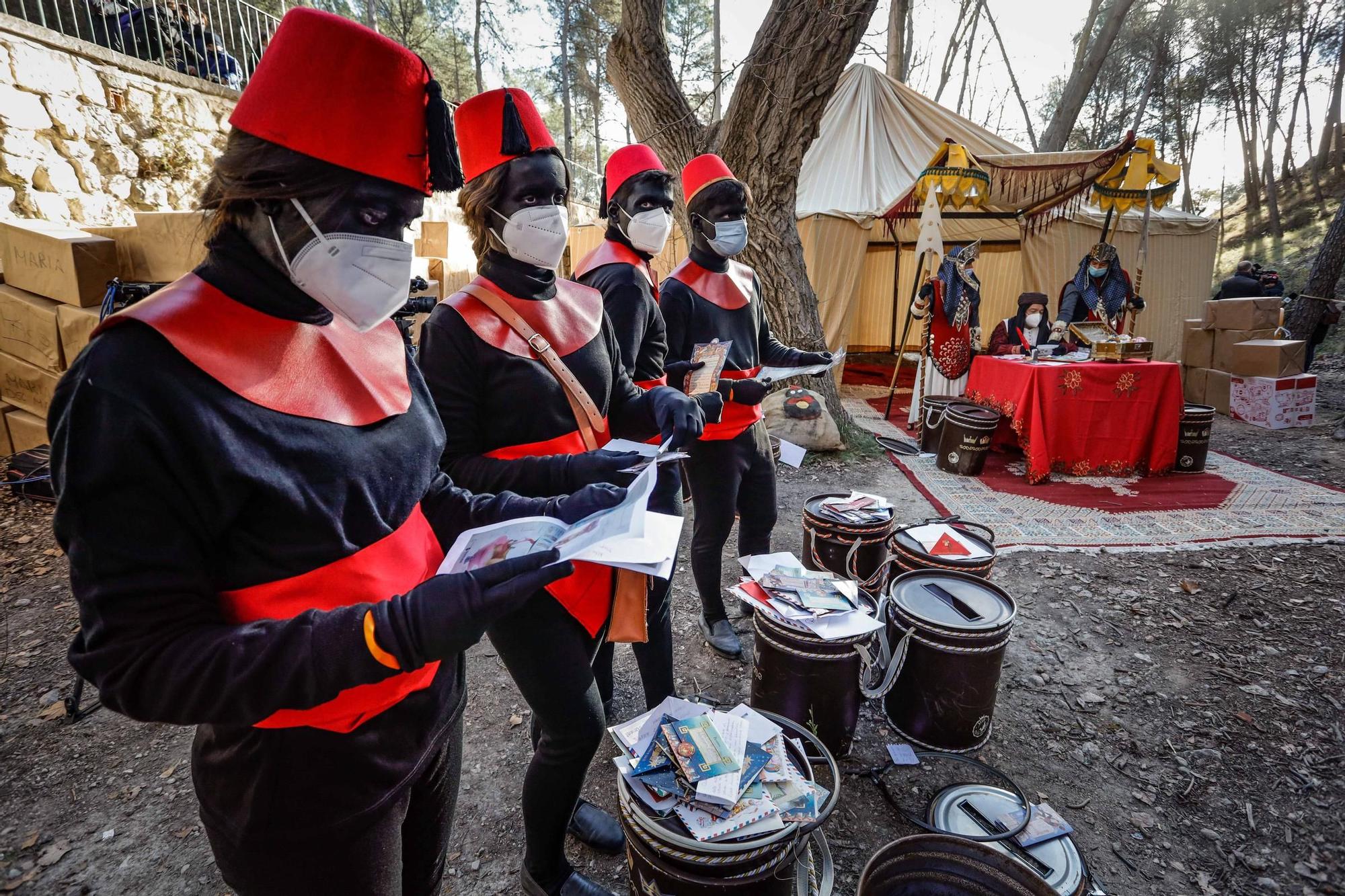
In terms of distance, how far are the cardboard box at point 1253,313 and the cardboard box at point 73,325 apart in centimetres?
1173

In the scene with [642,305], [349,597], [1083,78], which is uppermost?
[1083,78]

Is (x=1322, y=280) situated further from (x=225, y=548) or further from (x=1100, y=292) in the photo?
(x=225, y=548)

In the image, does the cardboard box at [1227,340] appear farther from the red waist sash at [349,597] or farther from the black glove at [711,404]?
the red waist sash at [349,597]

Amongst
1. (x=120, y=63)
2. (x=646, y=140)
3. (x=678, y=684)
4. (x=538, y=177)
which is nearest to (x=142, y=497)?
(x=538, y=177)

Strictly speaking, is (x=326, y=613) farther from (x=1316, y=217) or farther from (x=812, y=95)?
(x=1316, y=217)

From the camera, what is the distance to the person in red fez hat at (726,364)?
9.42ft

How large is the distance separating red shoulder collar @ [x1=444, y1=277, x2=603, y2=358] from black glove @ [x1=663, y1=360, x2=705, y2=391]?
0.79 metres

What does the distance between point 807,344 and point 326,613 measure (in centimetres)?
571

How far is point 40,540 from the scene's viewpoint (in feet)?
14.0

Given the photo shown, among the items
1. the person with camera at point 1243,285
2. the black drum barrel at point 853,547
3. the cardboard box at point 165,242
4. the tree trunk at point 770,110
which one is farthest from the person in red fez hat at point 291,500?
the person with camera at point 1243,285

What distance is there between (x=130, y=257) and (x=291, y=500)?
18.3 feet

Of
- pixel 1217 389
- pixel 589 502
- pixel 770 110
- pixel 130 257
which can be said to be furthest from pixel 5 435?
pixel 1217 389

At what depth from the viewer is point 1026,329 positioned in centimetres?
719

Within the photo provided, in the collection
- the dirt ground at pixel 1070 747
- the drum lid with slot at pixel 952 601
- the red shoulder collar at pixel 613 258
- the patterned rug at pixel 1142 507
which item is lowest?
the dirt ground at pixel 1070 747
